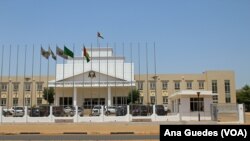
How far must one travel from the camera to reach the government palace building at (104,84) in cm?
6494

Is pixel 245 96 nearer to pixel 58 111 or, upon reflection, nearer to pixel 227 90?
pixel 227 90

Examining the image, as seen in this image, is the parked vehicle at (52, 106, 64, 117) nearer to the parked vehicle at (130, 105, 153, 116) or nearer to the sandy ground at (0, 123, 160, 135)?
the parked vehicle at (130, 105, 153, 116)

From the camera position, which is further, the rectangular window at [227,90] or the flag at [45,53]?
the rectangular window at [227,90]

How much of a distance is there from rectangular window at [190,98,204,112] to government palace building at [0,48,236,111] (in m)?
1.96

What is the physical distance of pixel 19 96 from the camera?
80375 mm

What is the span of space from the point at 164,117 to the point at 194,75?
44433 mm

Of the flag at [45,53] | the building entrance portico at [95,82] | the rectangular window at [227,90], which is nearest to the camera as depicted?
the flag at [45,53]

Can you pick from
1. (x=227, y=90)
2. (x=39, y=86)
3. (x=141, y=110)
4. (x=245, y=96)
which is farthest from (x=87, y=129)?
(x=245, y=96)

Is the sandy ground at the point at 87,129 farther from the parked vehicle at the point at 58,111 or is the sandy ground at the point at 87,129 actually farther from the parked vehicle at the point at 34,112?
the parked vehicle at the point at 34,112

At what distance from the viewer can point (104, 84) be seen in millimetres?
64500

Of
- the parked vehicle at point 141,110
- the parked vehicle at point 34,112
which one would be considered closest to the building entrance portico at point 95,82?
the parked vehicle at point 34,112

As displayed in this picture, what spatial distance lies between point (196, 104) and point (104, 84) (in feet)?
77.4

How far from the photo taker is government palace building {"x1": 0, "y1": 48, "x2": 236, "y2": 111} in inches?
2557

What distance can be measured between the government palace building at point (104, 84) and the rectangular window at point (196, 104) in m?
1.96
